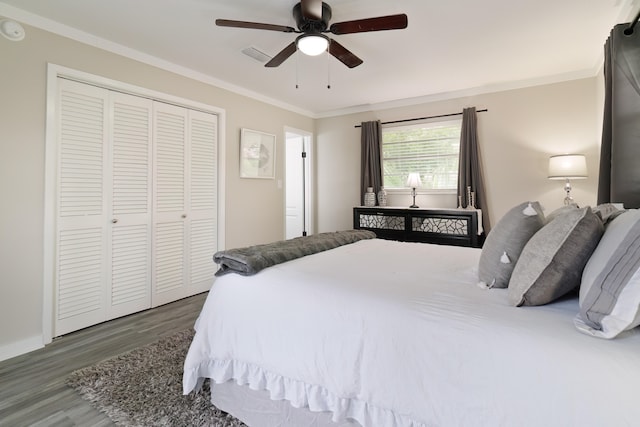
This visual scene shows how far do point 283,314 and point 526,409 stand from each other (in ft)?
2.96

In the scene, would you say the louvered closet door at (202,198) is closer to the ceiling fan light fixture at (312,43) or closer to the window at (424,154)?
the ceiling fan light fixture at (312,43)

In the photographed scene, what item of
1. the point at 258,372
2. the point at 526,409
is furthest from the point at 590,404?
the point at 258,372

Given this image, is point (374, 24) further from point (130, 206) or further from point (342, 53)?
point (130, 206)

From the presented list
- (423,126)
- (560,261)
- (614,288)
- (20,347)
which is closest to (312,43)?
(560,261)

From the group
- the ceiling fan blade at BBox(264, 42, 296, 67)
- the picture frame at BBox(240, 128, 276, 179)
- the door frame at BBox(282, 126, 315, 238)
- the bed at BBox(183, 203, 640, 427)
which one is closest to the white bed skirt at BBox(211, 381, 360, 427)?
the bed at BBox(183, 203, 640, 427)

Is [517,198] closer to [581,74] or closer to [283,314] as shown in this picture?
[581,74]

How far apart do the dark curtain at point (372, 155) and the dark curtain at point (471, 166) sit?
116 centimetres

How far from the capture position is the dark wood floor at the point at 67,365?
1.63 meters

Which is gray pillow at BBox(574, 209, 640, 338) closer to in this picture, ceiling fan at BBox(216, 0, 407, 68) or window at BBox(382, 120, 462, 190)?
ceiling fan at BBox(216, 0, 407, 68)

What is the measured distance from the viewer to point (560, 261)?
3.47 feet

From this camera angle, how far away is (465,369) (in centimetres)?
95

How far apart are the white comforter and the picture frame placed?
273 cm

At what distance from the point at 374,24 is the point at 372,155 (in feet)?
8.96

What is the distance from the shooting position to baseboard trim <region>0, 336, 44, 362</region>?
223cm
